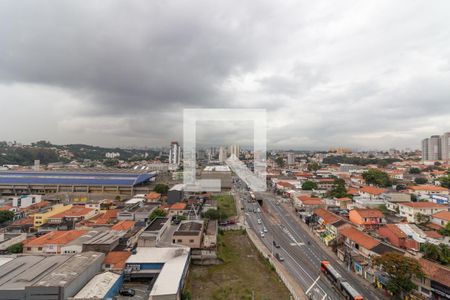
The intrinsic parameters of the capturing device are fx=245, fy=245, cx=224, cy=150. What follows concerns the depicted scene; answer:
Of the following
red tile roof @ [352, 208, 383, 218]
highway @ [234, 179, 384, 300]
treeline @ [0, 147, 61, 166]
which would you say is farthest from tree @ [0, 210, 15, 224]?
treeline @ [0, 147, 61, 166]

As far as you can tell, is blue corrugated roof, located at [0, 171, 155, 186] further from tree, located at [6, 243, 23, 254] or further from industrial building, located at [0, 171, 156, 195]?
tree, located at [6, 243, 23, 254]

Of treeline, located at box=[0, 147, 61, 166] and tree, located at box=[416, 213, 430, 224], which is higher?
treeline, located at box=[0, 147, 61, 166]

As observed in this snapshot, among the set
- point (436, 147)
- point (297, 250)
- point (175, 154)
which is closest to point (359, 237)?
point (297, 250)

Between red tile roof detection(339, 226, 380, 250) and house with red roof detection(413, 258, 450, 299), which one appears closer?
house with red roof detection(413, 258, 450, 299)

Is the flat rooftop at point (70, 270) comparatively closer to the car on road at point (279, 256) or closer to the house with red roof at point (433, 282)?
the car on road at point (279, 256)

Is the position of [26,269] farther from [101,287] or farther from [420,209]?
[420,209]

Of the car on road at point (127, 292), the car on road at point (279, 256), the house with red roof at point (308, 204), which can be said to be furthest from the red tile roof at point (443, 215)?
the car on road at point (127, 292)
